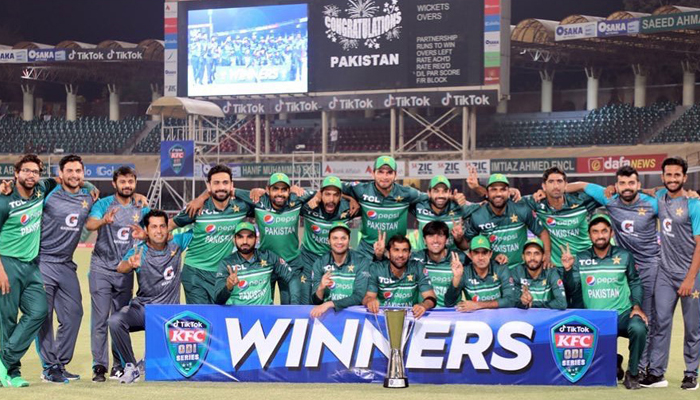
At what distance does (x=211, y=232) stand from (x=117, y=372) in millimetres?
1708

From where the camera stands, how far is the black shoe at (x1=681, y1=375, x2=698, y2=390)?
9898mm

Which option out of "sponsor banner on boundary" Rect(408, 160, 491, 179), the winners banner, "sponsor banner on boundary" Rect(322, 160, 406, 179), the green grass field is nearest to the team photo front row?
the winners banner

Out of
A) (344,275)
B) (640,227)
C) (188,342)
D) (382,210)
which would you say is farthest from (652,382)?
(188,342)

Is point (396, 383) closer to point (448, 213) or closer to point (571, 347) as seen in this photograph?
point (571, 347)

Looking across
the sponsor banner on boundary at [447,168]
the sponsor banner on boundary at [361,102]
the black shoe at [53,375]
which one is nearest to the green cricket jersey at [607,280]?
the black shoe at [53,375]

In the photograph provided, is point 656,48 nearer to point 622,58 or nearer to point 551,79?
point 622,58

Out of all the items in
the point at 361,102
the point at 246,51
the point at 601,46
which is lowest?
the point at 361,102

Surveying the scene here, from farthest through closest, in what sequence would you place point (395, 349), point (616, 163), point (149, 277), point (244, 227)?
point (616, 163)
point (149, 277)
point (244, 227)
point (395, 349)

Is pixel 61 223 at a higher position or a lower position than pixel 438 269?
higher

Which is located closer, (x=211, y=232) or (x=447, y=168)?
(x=211, y=232)

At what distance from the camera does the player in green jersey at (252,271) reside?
413 inches

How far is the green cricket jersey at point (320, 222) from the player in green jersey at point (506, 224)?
51.3 inches

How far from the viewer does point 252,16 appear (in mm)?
43750

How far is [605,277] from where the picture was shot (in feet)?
33.8
